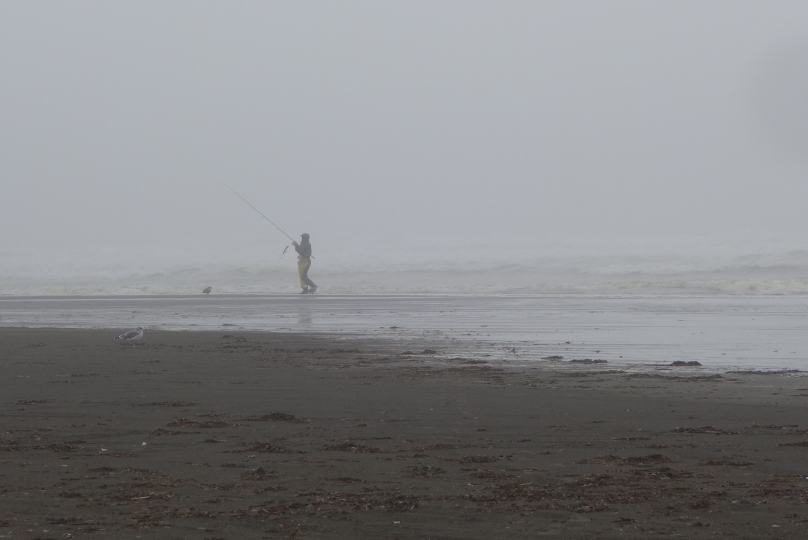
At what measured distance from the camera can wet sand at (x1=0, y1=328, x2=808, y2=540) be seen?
3367 mm

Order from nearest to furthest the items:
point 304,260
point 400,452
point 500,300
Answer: point 400,452, point 500,300, point 304,260

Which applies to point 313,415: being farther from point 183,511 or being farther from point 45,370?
point 45,370

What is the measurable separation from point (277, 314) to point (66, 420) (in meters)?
11.3

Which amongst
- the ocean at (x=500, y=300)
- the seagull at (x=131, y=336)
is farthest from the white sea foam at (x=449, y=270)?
the seagull at (x=131, y=336)

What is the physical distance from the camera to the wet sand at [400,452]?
133 inches

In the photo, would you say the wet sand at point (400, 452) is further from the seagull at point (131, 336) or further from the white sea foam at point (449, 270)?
the white sea foam at point (449, 270)

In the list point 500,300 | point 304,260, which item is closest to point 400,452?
point 500,300

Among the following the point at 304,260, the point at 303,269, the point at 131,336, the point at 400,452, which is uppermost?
the point at 304,260

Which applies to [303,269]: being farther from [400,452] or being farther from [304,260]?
[400,452]

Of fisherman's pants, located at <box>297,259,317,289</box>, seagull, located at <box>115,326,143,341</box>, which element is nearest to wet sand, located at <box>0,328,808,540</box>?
seagull, located at <box>115,326,143,341</box>

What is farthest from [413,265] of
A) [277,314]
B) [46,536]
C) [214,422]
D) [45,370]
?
[46,536]

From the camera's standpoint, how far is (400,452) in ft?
15.2

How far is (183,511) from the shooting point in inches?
138

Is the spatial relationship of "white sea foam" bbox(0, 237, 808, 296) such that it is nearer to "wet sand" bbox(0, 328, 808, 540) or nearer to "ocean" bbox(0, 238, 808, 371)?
"ocean" bbox(0, 238, 808, 371)
